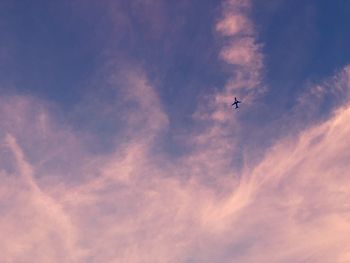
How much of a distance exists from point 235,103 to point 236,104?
857 mm

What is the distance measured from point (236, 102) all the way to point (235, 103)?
5.32 ft

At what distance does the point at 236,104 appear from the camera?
129 m

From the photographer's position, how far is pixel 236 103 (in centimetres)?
12950

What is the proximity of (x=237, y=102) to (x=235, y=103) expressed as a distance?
2.34 meters

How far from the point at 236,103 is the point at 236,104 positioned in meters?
0.75

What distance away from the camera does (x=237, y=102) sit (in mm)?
130500

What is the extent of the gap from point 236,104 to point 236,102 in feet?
5.49

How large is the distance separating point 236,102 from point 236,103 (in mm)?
936

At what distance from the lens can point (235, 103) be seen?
129000 millimetres

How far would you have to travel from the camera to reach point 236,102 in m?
130

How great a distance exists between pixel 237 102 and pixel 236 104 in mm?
2170
